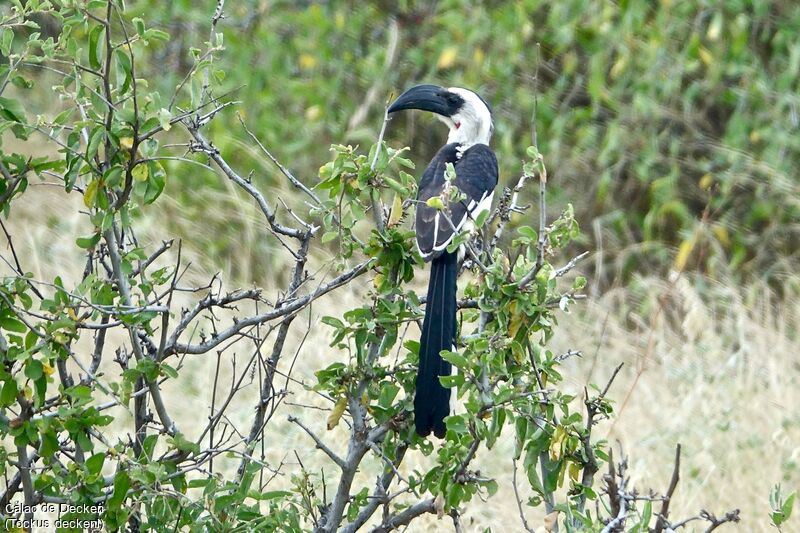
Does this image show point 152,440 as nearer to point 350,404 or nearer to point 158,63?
point 350,404

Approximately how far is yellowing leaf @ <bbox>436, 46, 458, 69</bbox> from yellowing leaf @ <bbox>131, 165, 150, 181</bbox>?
4757 mm

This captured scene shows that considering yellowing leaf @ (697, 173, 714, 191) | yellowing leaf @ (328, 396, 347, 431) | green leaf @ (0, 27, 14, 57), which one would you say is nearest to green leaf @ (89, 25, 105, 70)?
green leaf @ (0, 27, 14, 57)

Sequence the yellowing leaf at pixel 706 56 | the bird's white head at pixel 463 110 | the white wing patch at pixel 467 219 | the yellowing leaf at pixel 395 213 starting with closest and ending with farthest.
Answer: the yellowing leaf at pixel 395 213
the white wing patch at pixel 467 219
the bird's white head at pixel 463 110
the yellowing leaf at pixel 706 56

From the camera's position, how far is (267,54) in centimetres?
729

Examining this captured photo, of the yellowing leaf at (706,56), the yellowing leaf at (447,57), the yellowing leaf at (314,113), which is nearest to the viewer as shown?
the yellowing leaf at (706,56)

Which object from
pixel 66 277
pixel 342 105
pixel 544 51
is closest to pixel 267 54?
pixel 342 105

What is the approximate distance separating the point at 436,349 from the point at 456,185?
1175mm

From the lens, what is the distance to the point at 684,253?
243 inches

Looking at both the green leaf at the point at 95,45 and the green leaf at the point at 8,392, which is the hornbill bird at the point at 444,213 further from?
the green leaf at the point at 8,392

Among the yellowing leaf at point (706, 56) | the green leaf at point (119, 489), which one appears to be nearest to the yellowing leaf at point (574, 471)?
the green leaf at point (119, 489)

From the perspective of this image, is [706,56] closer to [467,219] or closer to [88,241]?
[467,219]

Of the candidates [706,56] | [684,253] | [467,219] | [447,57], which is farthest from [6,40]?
[706,56]

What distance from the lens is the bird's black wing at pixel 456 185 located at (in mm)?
2984

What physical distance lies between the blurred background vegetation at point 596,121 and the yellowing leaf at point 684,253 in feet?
0.05
